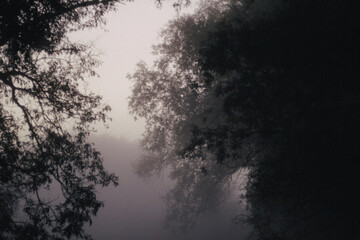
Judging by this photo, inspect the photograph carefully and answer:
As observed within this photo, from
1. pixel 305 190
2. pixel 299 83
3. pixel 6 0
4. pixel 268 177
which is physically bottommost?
pixel 305 190

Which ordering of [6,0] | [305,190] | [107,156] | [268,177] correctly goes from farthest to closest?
[107,156]
[268,177]
[305,190]
[6,0]

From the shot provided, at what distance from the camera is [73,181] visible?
8.59m

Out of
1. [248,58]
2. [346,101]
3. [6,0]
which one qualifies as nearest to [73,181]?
[6,0]

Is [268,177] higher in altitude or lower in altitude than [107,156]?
lower

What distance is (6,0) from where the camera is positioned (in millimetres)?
6031

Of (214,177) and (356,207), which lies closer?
(356,207)

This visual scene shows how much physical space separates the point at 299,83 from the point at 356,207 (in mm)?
3495

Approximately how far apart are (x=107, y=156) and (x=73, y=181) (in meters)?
49.4

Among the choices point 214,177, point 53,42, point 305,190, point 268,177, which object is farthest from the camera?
point 214,177

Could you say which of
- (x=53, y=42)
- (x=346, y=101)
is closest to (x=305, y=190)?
(x=346, y=101)

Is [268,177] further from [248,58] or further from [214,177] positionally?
[214,177]

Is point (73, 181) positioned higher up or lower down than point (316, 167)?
higher up

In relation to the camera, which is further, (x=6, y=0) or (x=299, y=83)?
(x=299, y=83)

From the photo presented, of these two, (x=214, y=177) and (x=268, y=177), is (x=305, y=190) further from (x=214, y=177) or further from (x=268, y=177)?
(x=214, y=177)
